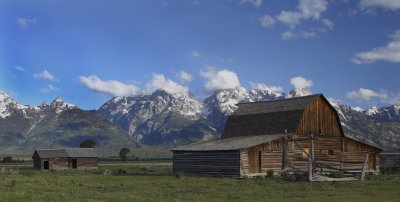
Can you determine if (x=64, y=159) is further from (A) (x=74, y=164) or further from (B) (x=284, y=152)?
(B) (x=284, y=152)

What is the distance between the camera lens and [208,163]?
57250 millimetres

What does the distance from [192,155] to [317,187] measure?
2399 centimetres

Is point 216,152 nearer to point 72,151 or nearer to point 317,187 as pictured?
point 317,187

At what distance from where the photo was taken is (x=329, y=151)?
6203cm

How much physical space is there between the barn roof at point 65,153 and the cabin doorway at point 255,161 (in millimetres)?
50390

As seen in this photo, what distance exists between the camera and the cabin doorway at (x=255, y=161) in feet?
179

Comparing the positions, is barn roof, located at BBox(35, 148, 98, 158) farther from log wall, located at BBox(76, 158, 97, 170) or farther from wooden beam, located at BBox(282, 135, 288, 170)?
wooden beam, located at BBox(282, 135, 288, 170)

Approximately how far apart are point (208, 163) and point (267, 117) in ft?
35.0

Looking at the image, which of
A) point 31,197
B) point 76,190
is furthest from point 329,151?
point 31,197

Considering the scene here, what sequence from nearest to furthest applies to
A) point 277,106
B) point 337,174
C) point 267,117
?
point 337,174, point 267,117, point 277,106

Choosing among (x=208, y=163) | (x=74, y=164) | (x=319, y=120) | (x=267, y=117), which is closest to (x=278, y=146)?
(x=208, y=163)

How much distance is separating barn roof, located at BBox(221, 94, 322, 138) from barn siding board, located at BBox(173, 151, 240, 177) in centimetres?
734

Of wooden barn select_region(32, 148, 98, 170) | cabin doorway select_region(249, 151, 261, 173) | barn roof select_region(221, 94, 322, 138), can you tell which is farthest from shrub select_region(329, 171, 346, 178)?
wooden barn select_region(32, 148, 98, 170)

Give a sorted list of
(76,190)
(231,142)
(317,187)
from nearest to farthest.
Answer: (76,190)
(317,187)
(231,142)
